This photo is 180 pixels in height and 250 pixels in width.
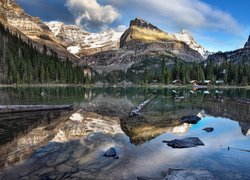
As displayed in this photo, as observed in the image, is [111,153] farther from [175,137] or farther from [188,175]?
[175,137]

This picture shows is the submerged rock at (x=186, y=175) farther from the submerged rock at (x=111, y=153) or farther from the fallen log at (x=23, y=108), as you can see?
the fallen log at (x=23, y=108)

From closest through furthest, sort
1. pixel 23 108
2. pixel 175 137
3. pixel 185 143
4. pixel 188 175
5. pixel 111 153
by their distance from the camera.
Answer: pixel 188 175
pixel 111 153
pixel 185 143
pixel 175 137
pixel 23 108

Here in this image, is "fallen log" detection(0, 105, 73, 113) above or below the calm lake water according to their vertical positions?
above

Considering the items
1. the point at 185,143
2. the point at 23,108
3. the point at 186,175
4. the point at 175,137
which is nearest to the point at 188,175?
the point at 186,175

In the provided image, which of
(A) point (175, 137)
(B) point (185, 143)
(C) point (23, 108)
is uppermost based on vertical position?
(C) point (23, 108)

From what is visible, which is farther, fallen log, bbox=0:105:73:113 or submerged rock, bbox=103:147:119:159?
fallen log, bbox=0:105:73:113

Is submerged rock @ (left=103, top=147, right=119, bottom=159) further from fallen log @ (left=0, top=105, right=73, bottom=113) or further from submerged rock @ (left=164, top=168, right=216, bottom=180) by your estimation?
fallen log @ (left=0, top=105, right=73, bottom=113)

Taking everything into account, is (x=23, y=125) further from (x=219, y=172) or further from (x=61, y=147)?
(x=219, y=172)

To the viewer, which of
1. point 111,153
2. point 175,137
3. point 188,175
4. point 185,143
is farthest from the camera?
point 175,137

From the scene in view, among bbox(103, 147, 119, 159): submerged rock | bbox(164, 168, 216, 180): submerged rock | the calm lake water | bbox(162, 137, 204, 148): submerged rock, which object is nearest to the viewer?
bbox(164, 168, 216, 180): submerged rock

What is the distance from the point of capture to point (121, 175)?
1891 cm

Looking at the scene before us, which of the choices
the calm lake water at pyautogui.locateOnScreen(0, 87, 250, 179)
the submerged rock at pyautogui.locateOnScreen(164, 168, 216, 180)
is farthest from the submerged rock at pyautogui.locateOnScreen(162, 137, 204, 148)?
the submerged rock at pyautogui.locateOnScreen(164, 168, 216, 180)

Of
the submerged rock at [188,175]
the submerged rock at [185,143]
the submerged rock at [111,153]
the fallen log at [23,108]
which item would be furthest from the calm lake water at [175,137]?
the fallen log at [23,108]

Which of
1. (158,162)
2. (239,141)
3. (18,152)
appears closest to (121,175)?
(158,162)
